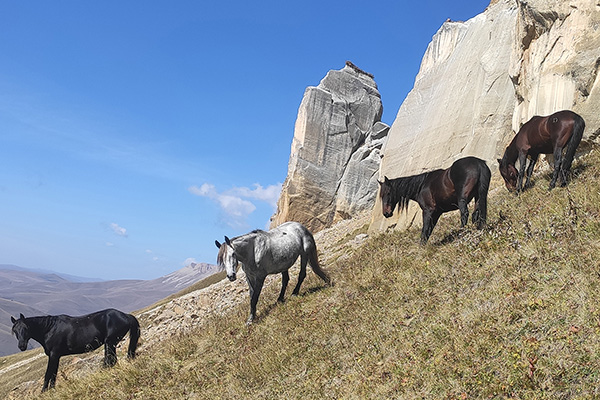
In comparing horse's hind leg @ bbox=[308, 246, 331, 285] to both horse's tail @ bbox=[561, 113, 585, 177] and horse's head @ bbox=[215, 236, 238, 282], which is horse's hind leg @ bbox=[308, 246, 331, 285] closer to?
horse's head @ bbox=[215, 236, 238, 282]

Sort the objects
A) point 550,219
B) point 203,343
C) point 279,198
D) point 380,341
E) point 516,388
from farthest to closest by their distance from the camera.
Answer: point 279,198, point 203,343, point 550,219, point 380,341, point 516,388

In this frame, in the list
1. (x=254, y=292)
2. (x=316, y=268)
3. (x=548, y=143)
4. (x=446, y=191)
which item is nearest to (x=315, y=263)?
(x=316, y=268)

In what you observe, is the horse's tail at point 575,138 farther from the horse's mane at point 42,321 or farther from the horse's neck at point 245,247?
the horse's mane at point 42,321

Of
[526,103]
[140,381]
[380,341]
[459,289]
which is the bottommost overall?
[140,381]

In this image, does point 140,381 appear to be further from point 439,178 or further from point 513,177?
point 513,177

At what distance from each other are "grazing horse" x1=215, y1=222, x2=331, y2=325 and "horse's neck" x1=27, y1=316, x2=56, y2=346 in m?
5.42

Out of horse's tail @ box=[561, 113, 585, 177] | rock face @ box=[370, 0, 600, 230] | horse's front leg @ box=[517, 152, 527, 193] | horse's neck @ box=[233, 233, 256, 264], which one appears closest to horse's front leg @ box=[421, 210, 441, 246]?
horse's tail @ box=[561, 113, 585, 177]

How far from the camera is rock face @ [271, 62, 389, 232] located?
46625 millimetres

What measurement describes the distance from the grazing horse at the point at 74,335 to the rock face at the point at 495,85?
10.9 meters

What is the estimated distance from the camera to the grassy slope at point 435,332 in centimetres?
417

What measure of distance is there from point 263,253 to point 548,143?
823cm

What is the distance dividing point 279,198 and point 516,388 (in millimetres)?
47647

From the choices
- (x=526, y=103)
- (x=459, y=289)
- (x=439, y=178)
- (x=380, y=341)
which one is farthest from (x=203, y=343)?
(x=526, y=103)

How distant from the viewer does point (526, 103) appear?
600 inches
